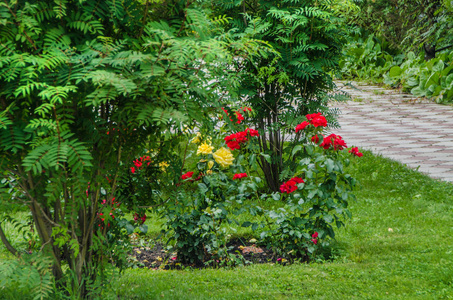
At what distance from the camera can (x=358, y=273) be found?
3666 millimetres

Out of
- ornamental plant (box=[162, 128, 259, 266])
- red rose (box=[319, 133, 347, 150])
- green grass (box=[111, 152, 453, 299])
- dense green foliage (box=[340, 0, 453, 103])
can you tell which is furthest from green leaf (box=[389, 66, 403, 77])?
ornamental plant (box=[162, 128, 259, 266])

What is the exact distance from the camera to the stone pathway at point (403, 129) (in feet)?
23.7

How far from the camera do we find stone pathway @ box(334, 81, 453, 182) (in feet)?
23.7

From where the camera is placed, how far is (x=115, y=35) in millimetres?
2568

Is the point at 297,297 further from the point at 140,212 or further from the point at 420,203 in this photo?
the point at 420,203

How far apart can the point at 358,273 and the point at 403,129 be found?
6.20m

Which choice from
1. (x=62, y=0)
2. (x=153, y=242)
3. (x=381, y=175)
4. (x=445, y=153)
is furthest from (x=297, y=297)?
(x=445, y=153)

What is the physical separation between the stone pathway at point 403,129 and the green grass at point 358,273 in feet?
6.30

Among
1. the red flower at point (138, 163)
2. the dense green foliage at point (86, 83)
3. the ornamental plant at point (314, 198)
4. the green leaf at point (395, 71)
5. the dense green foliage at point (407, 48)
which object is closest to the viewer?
the dense green foliage at point (86, 83)

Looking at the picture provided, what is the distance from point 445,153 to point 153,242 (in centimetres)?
500

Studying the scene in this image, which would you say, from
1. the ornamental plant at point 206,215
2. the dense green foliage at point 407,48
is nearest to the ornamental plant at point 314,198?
the ornamental plant at point 206,215

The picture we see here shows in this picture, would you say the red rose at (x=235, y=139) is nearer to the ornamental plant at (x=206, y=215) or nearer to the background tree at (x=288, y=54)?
the ornamental plant at (x=206, y=215)

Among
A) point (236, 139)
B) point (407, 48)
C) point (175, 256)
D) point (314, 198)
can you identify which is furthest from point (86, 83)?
point (407, 48)

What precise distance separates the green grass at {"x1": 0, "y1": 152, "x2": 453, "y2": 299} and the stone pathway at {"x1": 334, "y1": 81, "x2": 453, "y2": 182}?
6.30ft
